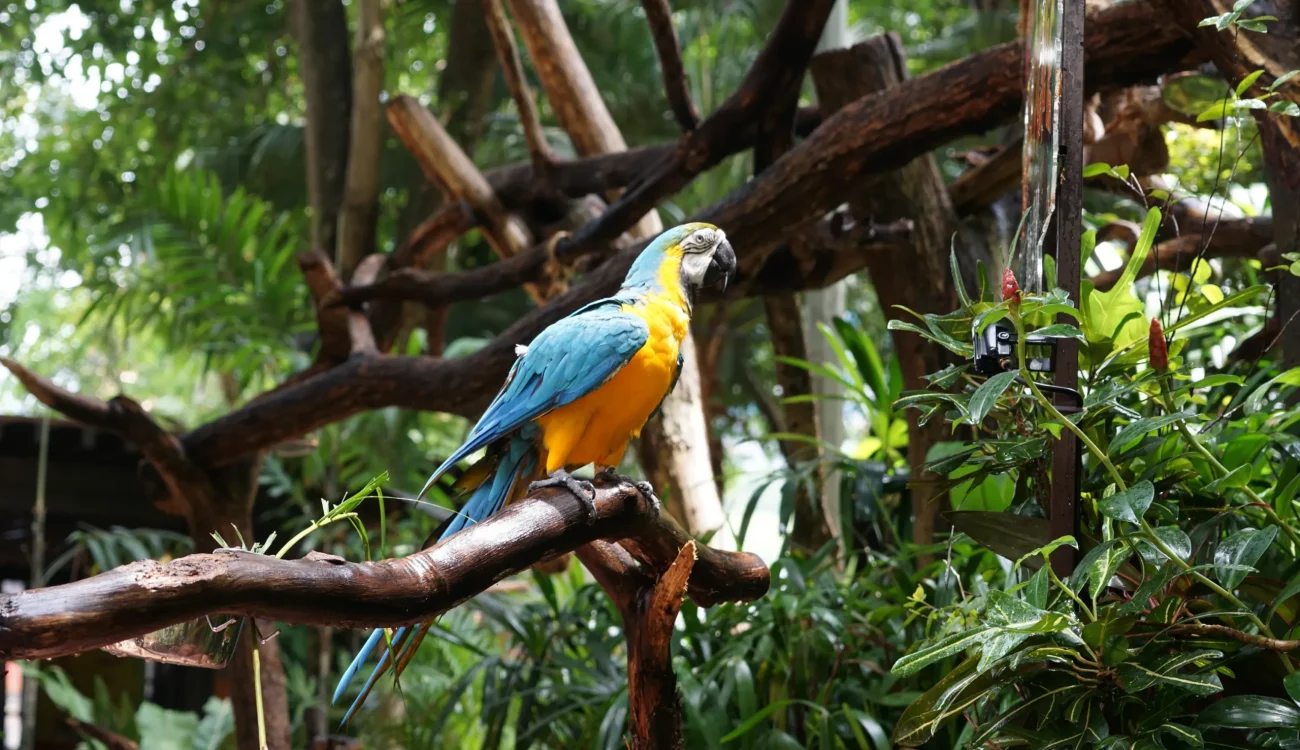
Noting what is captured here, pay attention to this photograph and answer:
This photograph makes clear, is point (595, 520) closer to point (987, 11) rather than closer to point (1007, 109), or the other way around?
point (1007, 109)

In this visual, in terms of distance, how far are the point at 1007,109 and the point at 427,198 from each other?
293 centimetres

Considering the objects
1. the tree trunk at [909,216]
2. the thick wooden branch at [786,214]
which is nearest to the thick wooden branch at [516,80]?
the thick wooden branch at [786,214]

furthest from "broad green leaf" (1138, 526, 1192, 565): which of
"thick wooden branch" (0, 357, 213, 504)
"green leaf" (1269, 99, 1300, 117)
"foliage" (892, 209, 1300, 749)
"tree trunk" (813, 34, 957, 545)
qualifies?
"thick wooden branch" (0, 357, 213, 504)

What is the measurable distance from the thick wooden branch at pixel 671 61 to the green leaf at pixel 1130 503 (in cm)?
126

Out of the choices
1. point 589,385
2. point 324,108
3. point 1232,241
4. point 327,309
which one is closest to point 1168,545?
point 589,385

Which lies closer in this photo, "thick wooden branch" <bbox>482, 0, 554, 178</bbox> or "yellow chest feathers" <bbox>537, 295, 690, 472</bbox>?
"yellow chest feathers" <bbox>537, 295, 690, 472</bbox>

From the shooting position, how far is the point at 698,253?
1370mm

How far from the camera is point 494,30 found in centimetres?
239

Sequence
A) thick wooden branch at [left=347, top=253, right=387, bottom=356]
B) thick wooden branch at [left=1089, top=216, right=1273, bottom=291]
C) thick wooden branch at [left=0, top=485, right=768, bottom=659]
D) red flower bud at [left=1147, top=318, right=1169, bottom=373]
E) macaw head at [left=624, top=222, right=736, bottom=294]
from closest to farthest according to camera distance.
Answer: thick wooden branch at [left=0, top=485, right=768, bottom=659], red flower bud at [left=1147, top=318, right=1169, bottom=373], macaw head at [left=624, top=222, right=736, bottom=294], thick wooden branch at [left=1089, top=216, right=1273, bottom=291], thick wooden branch at [left=347, top=253, right=387, bottom=356]

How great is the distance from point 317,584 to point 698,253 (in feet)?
2.38

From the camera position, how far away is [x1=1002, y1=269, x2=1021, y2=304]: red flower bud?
0.97 meters

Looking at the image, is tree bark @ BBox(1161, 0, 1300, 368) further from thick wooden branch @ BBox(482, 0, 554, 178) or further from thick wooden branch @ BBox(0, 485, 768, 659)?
thick wooden branch @ BBox(482, 0, 554, 178)

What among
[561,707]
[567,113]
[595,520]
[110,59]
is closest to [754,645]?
[561,707]

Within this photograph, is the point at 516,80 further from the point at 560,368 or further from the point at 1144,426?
the point at 1144,426
